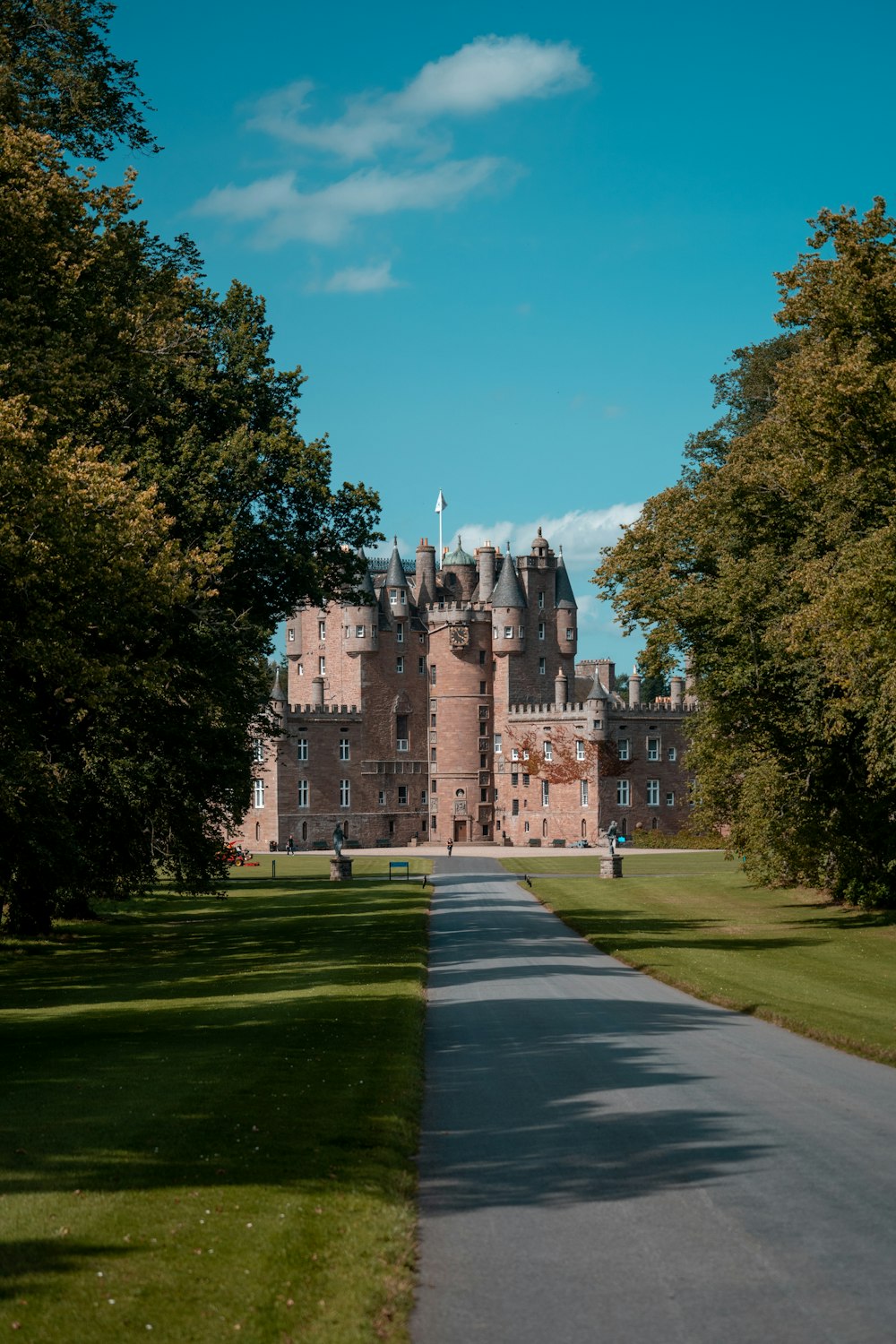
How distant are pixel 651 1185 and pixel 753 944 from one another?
2393 cm

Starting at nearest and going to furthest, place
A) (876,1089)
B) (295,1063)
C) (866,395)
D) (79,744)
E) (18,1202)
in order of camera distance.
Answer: (18,1202) < (876,1089) < (295,1063) < (866,395) < (79,744)

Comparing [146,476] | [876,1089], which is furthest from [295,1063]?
[146,476]

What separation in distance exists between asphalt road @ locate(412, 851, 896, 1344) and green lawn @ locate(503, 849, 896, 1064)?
216 cm

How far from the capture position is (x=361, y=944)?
30562mm

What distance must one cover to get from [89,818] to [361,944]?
6.61 m

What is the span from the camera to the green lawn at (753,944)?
65.0ft

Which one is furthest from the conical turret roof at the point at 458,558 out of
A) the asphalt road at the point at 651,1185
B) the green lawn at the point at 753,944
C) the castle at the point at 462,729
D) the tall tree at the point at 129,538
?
the asphalt road at the point at 651,1185

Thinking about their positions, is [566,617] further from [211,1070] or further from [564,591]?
[211,1070]

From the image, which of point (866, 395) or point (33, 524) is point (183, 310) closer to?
point (33, 524)

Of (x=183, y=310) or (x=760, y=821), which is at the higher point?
(x=183, y=310)

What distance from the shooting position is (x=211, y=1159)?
9969 mm

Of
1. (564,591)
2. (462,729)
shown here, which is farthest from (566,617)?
(462,729)

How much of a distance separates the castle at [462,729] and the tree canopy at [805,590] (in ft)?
175

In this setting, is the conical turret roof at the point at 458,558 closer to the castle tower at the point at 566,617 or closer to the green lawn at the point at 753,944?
the castle tower at the point at 566,617
